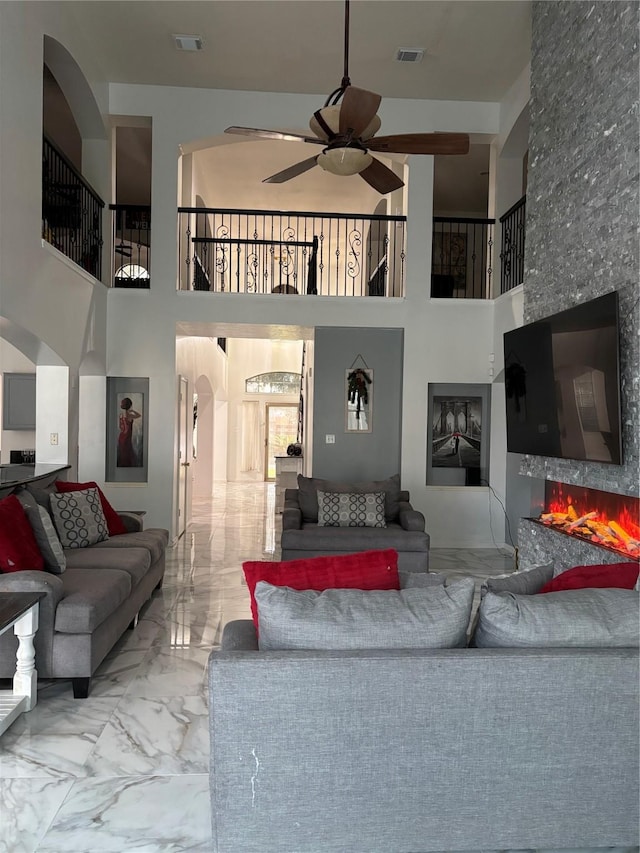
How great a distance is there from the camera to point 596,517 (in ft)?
17.3

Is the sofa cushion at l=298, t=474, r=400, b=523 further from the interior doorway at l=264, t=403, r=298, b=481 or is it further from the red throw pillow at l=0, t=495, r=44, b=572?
the interior doorway at l=264, t=403, r=298, b=481

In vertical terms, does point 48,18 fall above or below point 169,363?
above

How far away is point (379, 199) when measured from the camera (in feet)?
36.4

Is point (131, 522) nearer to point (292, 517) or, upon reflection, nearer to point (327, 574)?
point (292, 517)

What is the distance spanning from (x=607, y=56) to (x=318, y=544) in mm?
4531

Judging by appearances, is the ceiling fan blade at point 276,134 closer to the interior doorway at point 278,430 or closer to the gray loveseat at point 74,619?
the gray loveseat at point 74,619

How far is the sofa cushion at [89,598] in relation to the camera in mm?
3525

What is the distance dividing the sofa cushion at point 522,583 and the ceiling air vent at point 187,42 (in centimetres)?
648

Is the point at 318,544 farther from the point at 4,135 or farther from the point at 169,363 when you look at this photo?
the point at 4,135

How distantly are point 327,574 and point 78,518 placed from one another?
3.10m

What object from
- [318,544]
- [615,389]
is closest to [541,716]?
[615,389]

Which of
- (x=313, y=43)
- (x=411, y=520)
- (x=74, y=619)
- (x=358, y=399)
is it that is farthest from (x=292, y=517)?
(x=313, y=43)

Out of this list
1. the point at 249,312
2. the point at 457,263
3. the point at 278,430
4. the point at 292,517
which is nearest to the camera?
the point at 292,517

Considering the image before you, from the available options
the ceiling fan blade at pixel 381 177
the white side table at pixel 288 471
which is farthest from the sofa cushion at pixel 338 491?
the white side table at pixel 288 471
